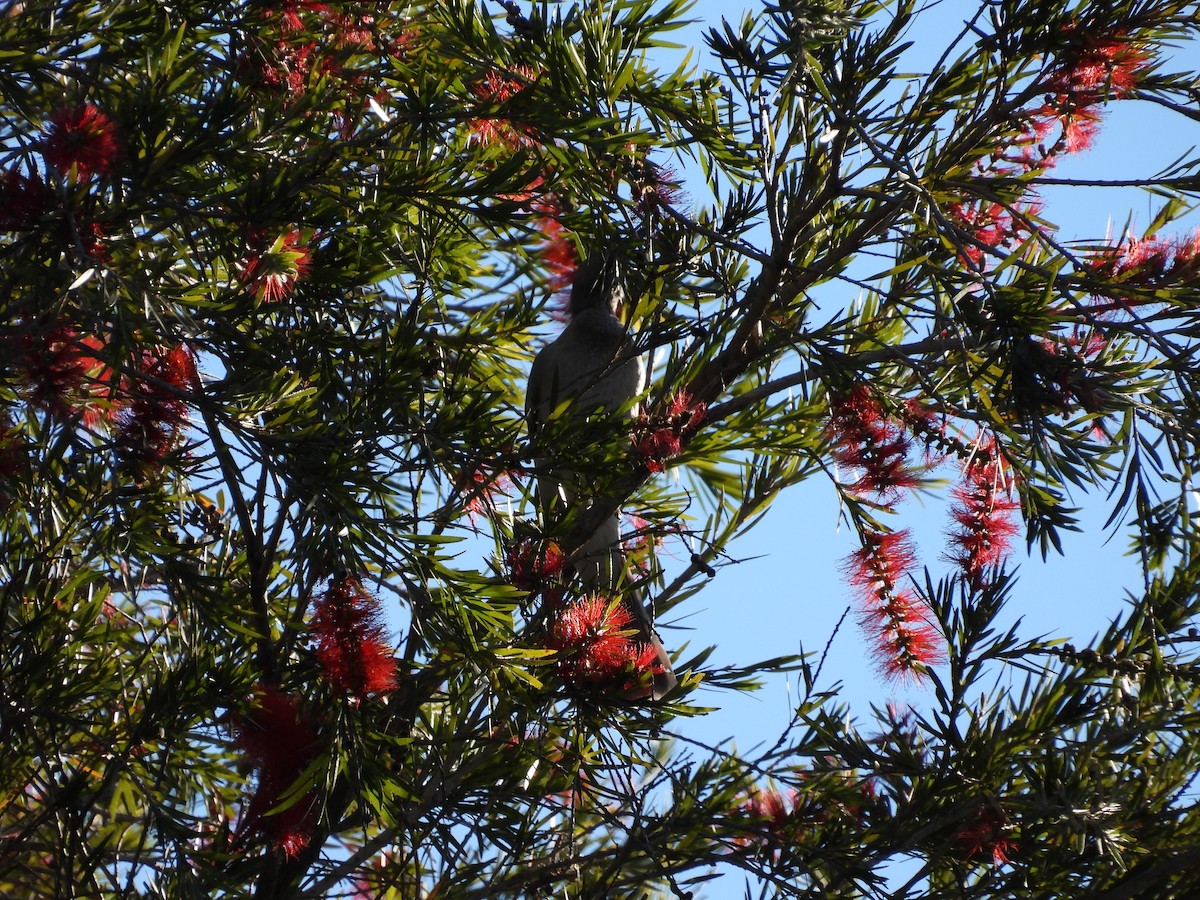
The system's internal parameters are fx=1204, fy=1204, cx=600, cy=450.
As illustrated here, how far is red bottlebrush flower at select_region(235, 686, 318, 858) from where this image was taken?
7.32ft

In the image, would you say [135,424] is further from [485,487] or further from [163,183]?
[485,487]

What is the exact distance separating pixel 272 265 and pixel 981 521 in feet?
4.63

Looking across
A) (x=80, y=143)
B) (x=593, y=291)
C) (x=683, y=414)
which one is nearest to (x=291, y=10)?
(x=80, y=143)

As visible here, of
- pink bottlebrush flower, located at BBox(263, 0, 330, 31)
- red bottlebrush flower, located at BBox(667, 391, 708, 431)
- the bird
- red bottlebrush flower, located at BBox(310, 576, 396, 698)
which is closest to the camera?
red bottlebrush flower, located at BBox(310, 576, 396, 698)

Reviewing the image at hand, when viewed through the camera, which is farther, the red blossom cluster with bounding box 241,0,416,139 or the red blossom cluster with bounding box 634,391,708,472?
the red blossom cluster with bounding box 241,0,416,139

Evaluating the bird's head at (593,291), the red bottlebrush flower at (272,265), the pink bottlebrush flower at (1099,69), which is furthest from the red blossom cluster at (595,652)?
the bird's head at (593,291)

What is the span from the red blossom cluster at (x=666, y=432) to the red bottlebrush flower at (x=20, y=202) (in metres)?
1.15

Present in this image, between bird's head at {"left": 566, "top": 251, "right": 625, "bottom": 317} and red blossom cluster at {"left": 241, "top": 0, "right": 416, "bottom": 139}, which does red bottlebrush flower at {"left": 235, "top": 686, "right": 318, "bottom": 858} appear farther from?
bird's head at {"left": 566, "top": 251, "right": 625, "bottom": 317}

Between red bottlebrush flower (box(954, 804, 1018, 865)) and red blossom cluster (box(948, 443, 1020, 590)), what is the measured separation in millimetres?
445

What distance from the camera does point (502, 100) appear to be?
2.56 metres

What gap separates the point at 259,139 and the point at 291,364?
1.86 ft

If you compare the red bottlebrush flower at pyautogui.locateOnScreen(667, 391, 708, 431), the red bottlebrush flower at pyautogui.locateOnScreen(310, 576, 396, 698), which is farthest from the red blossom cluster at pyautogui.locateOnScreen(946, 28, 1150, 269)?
the red bottlebrush flower at pyautogui.locateOnScreen(310, 576, 396, 698)

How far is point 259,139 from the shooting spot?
2.45 meters

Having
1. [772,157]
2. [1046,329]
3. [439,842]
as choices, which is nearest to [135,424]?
[439,842]
